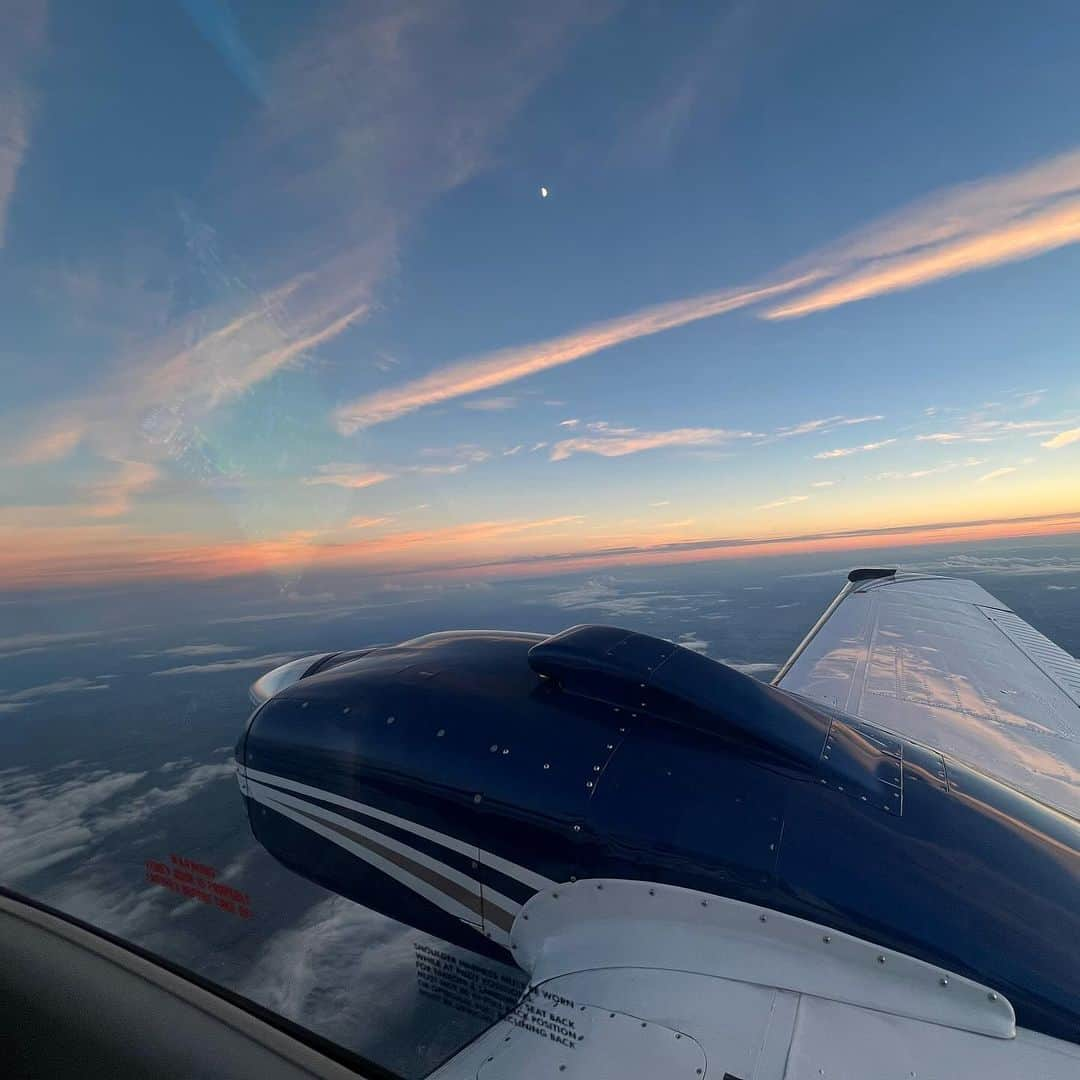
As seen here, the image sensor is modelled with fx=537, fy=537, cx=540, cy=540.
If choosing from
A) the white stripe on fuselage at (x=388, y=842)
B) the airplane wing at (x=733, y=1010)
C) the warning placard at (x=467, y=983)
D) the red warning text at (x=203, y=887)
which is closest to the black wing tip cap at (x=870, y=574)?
the airplane wing at (x=733, y=1010)

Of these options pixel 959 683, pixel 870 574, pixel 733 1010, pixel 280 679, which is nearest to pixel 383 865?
pixel 733 1010

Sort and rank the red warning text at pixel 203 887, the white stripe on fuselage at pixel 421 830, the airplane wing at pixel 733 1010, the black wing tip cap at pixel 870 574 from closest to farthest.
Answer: the airplane wing at pixel 733 1010, the white stripe on fuselage at pixel 421 830, the red warning text at pixel 203 887, the black wing tip cap at pixel 870 574

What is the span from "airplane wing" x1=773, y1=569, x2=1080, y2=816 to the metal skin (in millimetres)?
2589

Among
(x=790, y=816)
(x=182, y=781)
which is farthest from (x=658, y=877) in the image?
(x=182, y=781)

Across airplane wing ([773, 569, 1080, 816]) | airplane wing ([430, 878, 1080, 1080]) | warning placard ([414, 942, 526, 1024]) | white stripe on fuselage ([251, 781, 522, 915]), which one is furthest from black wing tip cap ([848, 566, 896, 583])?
white stripe on fuselage ([251, 781, 522, 915])

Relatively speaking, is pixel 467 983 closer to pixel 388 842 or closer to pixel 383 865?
pixel 383 865

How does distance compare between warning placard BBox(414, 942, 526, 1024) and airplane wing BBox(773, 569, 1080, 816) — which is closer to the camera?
warning placard BBox(414, 942, 526, 1024)

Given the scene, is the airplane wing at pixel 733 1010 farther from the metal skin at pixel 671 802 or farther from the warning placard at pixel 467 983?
the warning placard at pixel 467 983

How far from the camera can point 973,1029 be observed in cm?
299

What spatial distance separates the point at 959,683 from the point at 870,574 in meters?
9.85

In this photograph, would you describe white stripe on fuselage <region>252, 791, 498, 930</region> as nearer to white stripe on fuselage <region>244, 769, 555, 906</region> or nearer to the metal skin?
the metal skin

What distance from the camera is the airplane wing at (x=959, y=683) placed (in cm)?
696

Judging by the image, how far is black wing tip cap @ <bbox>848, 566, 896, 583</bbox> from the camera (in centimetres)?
1795

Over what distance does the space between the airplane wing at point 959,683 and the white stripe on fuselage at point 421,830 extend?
556 cm
